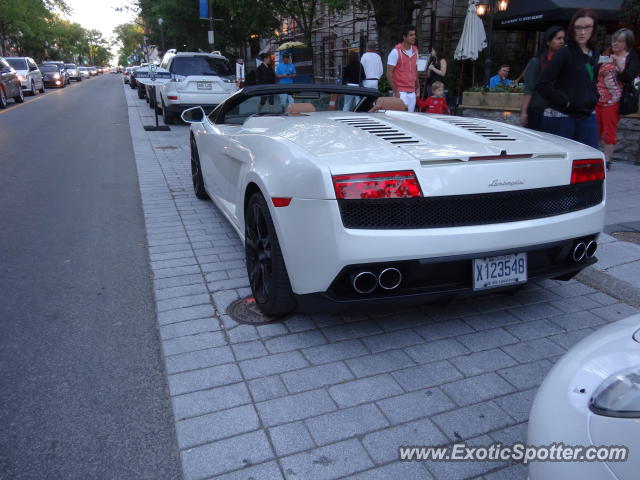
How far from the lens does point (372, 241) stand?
101 inches

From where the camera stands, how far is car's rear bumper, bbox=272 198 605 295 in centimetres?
258

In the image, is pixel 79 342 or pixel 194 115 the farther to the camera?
pixel 194 115

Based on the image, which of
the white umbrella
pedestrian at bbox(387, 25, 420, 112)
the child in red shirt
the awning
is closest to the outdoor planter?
the child in red shirt

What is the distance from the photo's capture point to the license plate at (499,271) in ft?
9.18

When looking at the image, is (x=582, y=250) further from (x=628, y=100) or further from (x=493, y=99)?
(x=493, y=99)

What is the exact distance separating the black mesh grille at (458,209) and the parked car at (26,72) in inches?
1055

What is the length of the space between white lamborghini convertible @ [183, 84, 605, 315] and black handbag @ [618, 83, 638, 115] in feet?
13.2

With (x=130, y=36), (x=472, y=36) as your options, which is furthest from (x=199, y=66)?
(x=130, y=36)

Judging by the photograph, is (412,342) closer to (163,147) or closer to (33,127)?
(163,147)

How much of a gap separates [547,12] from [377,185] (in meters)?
14.1

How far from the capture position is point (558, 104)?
189 inches

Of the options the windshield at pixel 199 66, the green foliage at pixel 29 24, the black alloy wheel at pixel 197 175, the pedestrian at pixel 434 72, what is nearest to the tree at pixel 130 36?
the green foliage at pixel 29 24

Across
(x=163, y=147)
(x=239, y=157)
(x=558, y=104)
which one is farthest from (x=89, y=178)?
(x=558, y=104)

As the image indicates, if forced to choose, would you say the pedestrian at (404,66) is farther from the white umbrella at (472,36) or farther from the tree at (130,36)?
the tree at (130,36)
